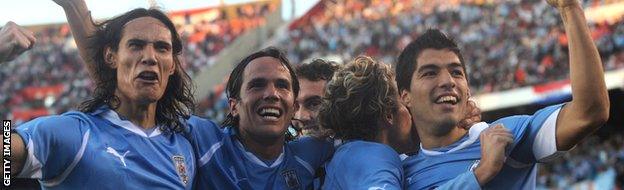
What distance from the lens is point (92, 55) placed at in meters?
3.60

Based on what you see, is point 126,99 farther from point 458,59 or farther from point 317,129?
point 458,59

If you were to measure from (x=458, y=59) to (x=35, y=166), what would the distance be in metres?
1.76

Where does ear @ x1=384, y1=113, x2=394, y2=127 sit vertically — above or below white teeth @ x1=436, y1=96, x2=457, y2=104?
below

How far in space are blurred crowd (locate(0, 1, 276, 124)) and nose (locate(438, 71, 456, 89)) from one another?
2150 cm

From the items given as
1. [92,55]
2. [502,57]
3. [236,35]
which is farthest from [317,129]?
[236,35]

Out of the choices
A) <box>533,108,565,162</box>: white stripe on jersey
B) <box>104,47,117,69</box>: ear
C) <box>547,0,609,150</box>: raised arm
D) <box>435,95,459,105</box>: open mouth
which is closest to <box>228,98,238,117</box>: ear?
<box>104,47,117,69</box>: ear

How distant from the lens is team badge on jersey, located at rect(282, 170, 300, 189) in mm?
3658

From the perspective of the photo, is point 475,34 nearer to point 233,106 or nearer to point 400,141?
point 400,141

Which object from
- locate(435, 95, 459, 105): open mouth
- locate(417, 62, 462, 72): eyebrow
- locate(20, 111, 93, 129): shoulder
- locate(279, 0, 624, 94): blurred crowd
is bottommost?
locate(279, 0, 624, 94): blurred crowd

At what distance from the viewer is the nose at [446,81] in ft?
11.0

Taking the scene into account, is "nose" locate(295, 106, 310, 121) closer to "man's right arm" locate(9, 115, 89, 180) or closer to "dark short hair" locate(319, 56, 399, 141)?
"dark short hair" locate(319, 56, 399, 141)

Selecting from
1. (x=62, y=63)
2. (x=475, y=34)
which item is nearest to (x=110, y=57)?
(x=475, y=34)

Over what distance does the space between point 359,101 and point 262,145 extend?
489 mm

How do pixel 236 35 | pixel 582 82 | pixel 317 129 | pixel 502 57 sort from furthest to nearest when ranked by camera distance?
pixel 236 35 < pixel 502 57 < pixel 317 129 < pixel 582 82
